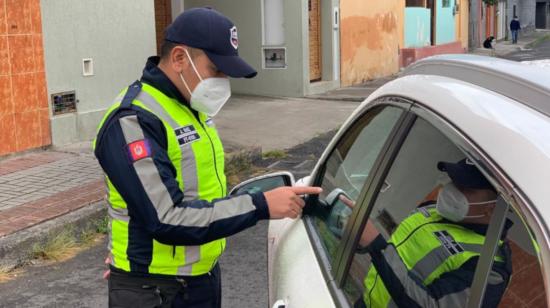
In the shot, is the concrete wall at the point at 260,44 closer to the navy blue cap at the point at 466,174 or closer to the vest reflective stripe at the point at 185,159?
the vest reflective stripe at the point at 185,159

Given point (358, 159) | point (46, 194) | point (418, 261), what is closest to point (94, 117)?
point (46, 194)

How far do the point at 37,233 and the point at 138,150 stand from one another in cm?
374

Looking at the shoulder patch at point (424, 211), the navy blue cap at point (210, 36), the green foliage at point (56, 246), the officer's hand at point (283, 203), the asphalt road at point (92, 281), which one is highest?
the navy blue cap at point (210, 36)

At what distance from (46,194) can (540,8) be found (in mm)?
61209

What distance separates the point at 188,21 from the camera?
245 centimetres

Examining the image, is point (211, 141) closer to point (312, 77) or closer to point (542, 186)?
point (542, 186)

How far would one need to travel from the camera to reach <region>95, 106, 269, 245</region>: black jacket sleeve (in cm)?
231

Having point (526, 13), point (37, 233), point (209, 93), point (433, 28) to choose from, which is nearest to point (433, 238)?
point (209, 93)

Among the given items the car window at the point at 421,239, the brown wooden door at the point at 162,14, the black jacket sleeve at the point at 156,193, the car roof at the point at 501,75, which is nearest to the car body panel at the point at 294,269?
the car window at the point at 421,239

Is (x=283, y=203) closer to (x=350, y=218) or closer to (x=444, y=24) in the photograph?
(x=350, y=218)

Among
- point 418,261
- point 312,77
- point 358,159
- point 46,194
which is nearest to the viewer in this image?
point 418,261

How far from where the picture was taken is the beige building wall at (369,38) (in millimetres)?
17094

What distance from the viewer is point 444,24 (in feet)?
87.8

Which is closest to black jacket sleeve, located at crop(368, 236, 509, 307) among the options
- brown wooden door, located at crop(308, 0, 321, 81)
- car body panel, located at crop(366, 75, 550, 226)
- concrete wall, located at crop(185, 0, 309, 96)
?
car body panel, located at crop(366, 75, 550, 226)
